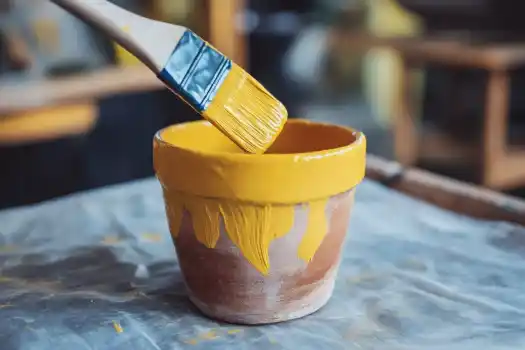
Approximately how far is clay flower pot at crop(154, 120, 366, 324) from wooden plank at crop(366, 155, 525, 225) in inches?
9.5

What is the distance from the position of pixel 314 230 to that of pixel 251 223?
0.04 meters

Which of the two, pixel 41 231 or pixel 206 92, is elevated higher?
pixel 206 92

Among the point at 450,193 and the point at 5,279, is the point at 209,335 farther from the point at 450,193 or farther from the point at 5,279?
the point at 450,193

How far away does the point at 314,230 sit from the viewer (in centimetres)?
46

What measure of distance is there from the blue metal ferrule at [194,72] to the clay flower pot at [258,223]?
0.04 meters

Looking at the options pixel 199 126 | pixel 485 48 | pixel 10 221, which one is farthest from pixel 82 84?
pixel 485 48

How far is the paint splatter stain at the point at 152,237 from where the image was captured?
625 millimetres

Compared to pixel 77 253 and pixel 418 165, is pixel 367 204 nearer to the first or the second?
pixel 77 253

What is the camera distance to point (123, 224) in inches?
25.9

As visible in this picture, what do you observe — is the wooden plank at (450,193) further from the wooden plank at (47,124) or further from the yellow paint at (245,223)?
the wooden plank at (47,124)

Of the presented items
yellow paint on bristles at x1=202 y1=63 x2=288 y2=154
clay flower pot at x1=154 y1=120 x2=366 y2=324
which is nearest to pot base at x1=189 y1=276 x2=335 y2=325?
clay flower pot at x1=154 y1=120 x2=366 y2=324

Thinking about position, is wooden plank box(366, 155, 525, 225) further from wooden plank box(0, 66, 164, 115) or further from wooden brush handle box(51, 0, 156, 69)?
wooden plank box(0, 66, 164, 115)

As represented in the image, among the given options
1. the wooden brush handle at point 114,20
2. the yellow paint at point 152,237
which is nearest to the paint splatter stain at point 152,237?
the yellow paint at point 152,237

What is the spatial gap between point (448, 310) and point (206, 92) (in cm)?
23
